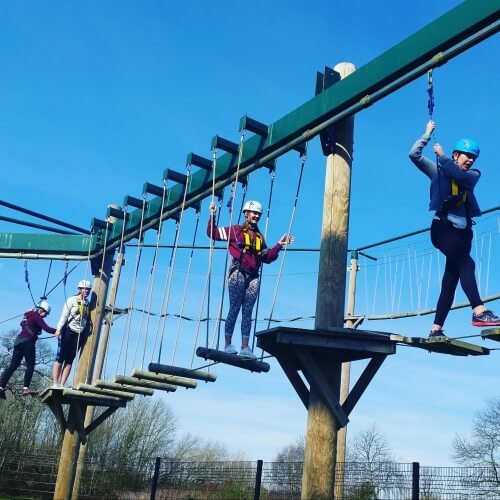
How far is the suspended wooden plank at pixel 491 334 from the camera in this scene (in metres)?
4.34

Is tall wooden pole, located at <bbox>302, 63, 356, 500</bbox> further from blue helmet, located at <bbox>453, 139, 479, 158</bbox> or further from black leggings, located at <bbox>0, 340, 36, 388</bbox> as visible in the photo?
black leggings, located at <bbox>0, 340, 36, 388</bbox>

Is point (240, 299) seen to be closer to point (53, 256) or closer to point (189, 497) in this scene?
point (53, 256)

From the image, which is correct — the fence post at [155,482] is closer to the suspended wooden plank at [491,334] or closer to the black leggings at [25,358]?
the black leggings at [25,358]

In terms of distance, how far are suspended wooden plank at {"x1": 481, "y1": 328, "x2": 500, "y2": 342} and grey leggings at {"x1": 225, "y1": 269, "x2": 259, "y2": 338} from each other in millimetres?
2405

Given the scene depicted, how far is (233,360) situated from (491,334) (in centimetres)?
209

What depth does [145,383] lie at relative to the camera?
702 centimetres

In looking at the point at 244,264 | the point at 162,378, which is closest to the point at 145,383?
the point at 162,378

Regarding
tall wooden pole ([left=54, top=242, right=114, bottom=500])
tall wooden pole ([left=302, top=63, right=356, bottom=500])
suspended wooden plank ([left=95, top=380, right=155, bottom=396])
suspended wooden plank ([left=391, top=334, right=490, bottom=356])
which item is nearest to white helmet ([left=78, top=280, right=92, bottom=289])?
tall wooden pole ([left=54, top=242, right=114, bottom=500])

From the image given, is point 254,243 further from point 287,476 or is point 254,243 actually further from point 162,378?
point 287,476

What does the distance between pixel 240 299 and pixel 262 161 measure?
1443 mm

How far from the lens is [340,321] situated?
537 centimetres

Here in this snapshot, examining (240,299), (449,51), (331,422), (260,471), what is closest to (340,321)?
(331,422)

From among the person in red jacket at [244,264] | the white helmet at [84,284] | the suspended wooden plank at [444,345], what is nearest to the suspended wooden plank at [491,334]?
the suspended wooden plank at [444,345]

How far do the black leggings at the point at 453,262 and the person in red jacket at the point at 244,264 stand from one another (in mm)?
1706
